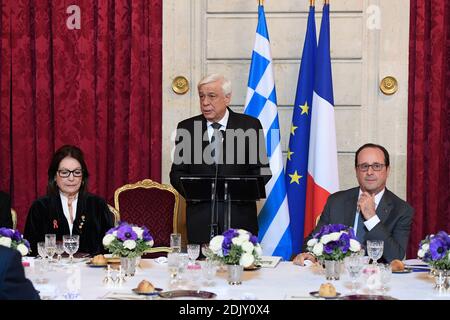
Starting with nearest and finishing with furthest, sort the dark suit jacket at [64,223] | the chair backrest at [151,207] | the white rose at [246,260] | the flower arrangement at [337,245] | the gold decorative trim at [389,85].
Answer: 1. the white rose at [246,260]
2. the flower arrangement at [337,245]
3. the dark suit jacket at [64,223]
4. the chair backrest at [151,207]
5. the gold decorative trim at [389,85]

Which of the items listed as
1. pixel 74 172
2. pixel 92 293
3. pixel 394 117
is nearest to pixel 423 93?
pixel 394 117

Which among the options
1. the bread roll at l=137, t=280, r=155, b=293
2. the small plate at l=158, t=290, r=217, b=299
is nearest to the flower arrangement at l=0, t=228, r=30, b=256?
the bread roll at l=137, t=280, r=155, b=293

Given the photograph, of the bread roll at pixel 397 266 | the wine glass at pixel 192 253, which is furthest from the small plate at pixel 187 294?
the bread roll at pixel 397 266

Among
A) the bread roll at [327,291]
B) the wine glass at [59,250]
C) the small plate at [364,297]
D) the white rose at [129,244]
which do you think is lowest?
the small plate at [364,297]

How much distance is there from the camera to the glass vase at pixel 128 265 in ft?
12.1

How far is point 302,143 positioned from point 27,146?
7.94ft

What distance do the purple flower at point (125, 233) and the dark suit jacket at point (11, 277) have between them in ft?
5.30

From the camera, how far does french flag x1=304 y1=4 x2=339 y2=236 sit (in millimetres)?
6043

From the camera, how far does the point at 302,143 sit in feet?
20.2

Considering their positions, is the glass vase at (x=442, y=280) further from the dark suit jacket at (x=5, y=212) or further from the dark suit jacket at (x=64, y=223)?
the dark suit jacket at (x=5, y=212)

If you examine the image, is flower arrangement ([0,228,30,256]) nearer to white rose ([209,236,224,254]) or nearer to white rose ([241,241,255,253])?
white rose ([209,236,224,254])

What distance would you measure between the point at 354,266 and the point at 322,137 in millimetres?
2817

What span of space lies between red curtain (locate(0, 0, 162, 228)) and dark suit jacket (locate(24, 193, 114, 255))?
172 cm
